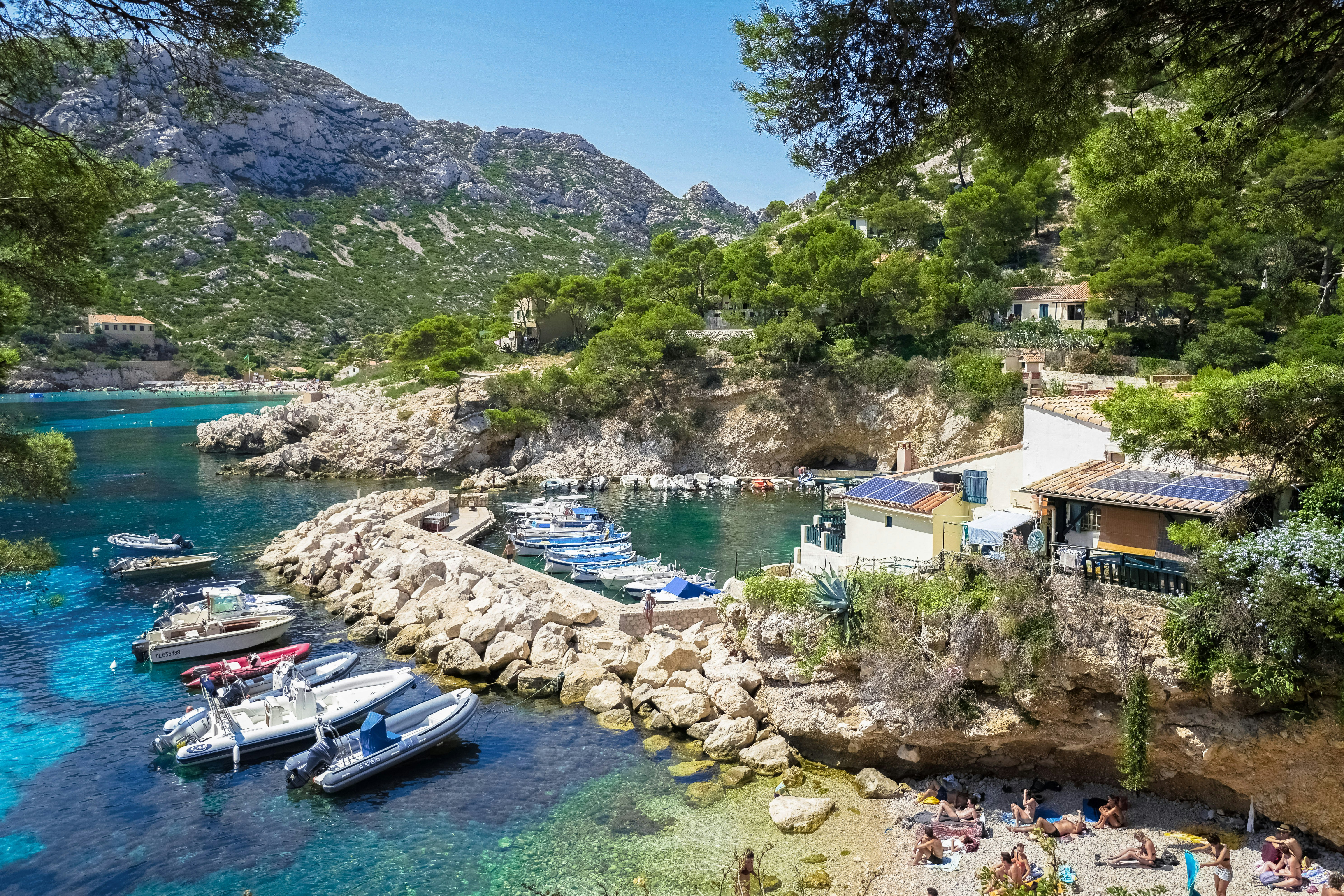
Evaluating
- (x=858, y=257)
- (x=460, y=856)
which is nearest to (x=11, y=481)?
(x=460, y=856)

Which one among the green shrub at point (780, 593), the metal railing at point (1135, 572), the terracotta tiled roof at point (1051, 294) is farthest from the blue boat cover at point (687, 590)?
the terracotta tiled roof at point (1051, 294)

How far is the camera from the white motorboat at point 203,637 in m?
20.4

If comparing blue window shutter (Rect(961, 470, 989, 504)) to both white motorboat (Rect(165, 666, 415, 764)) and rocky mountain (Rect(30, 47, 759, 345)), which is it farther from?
rocky mountain (Rect(30, 47, 759, 345))

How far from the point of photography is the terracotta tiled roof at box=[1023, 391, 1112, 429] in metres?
A: 16.4

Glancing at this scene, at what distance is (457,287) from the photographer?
114m

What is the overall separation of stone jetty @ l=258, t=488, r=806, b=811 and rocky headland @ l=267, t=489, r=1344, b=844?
0.14ft

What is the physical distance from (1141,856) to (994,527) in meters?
6.03

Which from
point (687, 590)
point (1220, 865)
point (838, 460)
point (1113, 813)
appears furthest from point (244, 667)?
point (838, 460)

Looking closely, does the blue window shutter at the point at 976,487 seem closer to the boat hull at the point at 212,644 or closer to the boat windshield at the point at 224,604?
the boat hull at the point at 212,644

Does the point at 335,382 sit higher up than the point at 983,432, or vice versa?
the point at 335,382

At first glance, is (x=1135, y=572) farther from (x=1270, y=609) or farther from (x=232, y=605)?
(x=232, y=605)

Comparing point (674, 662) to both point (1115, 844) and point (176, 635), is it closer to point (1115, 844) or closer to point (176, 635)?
point (1115, 844)

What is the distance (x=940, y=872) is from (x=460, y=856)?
7156 millimetres

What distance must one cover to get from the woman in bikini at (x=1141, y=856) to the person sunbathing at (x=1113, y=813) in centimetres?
72
